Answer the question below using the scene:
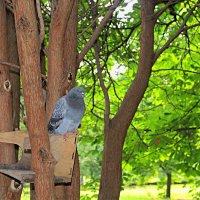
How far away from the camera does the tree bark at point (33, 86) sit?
6.50 ft

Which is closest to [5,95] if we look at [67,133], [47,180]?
[67,133]

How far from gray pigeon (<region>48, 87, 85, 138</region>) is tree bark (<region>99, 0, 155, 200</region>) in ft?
5.65

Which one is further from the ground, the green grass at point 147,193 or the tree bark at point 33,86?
the tree bark at point 33,86

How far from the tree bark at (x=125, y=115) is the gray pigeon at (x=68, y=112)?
1724 mm

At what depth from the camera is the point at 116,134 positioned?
4.32 m

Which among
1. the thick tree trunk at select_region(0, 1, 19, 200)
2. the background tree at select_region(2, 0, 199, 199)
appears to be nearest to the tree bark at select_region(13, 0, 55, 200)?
the background tree at select_region(2, 0, 199, 199)

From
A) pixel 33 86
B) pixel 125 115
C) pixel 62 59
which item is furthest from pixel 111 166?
pixel 33 86

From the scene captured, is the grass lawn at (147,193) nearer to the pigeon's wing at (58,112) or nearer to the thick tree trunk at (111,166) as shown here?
the thick tree trunk at (111,166)

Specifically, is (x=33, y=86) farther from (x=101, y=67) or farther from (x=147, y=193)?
(x=147, y=193)

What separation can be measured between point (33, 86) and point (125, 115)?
2.29m

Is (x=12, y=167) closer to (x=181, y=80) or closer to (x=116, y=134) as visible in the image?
(x=116, y=134)

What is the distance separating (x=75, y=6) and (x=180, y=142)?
134 inches

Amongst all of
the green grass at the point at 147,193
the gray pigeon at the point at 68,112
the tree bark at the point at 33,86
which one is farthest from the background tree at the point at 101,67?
the green grass at the point at 147,193

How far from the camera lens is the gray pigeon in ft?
7.93
